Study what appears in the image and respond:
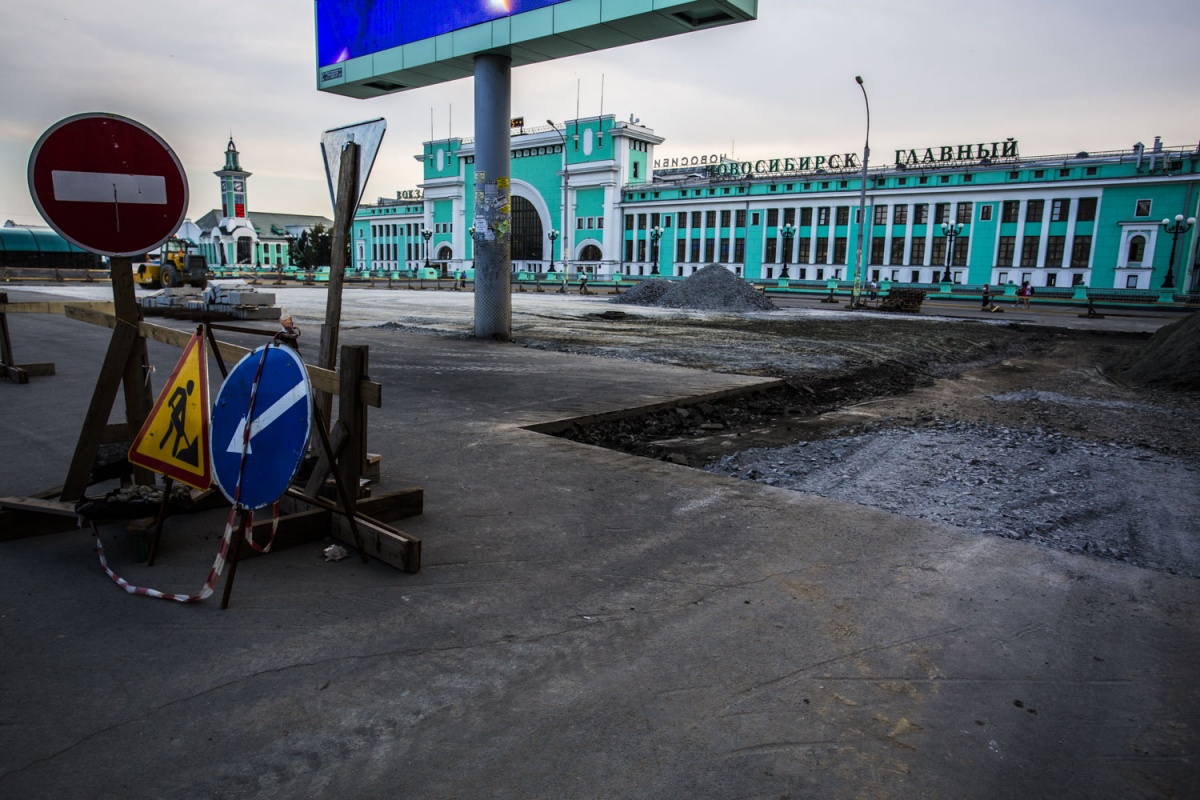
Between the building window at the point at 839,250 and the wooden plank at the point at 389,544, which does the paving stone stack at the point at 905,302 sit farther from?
the building window at the point at 839,250

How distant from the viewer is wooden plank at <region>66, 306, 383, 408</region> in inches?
149

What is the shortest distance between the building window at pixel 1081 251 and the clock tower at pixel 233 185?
152 meters

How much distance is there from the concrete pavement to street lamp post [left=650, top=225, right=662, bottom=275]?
290 ft

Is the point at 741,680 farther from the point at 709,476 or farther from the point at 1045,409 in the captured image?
the point at 1045,409

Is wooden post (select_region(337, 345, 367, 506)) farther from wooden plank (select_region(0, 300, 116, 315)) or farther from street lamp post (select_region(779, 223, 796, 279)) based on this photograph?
street lamp post (select_region(779, 223, 796, 279))

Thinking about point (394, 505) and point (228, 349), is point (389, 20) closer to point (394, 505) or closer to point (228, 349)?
point (228, 349)

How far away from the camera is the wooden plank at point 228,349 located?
149 inches

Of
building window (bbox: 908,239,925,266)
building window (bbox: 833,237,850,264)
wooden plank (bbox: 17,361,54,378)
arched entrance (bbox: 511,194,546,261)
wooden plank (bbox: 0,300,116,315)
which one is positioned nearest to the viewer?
wooden plank (bbox: 0,300,116,315)

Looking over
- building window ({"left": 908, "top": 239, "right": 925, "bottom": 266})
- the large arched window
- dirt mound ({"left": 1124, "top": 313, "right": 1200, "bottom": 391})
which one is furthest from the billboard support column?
building window ({"left": 908, "top": 239, "right": 925, "bottom": 266})

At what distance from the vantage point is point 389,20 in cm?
1513

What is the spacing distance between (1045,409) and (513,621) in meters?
9.18

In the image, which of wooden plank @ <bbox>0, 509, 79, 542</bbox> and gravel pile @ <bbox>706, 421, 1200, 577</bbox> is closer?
wooden plank @ <bbox>0, 509, 79, 542</bbox>

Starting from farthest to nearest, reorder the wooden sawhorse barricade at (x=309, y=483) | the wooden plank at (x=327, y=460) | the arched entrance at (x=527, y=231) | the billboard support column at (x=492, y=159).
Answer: the arched entrance at (x=527, y=231), the billboard support column at (x=492, y=159), the wooden plank at (x=327, y=460), the wooden sawhorse barricade at (x=309, y=483)

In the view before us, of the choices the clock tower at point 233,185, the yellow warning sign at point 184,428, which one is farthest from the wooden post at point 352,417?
the clock tower at point 233,185
